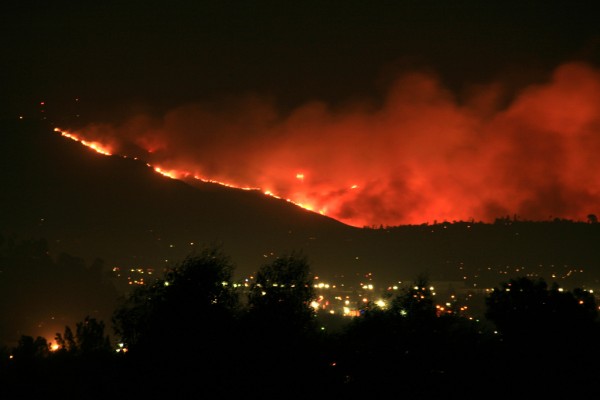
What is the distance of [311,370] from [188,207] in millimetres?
176500

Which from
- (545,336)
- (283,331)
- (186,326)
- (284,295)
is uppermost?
(284,295)

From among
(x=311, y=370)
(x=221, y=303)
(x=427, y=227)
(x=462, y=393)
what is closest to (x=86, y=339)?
(x=221, y=303)

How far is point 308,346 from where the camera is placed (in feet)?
80.0

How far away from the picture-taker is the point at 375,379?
75.6 ft

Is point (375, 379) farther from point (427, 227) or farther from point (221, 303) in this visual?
point (427, 227)

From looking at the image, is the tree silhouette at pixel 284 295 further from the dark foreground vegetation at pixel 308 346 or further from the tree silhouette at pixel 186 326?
the tree silhouette at pixel 186 326

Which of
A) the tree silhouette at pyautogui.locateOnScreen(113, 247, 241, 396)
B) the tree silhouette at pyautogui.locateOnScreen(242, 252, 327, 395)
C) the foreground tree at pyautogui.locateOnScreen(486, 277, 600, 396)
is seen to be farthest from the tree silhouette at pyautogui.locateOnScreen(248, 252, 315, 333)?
the foreground tree at pyautogui.locateOnScreen(486, 277, 600, 396)

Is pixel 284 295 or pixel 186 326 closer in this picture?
pixel 186 326

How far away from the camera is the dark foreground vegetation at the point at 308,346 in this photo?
22.8 metres

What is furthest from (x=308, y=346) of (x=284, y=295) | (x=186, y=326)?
(x=186, y=326)

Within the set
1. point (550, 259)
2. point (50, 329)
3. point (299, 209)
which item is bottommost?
point (50, 329)

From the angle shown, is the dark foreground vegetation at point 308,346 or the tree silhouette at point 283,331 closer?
the dark foreground vegetation at point 308,346

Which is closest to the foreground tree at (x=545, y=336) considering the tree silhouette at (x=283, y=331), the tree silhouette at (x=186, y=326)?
the tree silhouette at (x=283, y=331)

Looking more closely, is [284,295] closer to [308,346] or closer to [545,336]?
[308,346]
